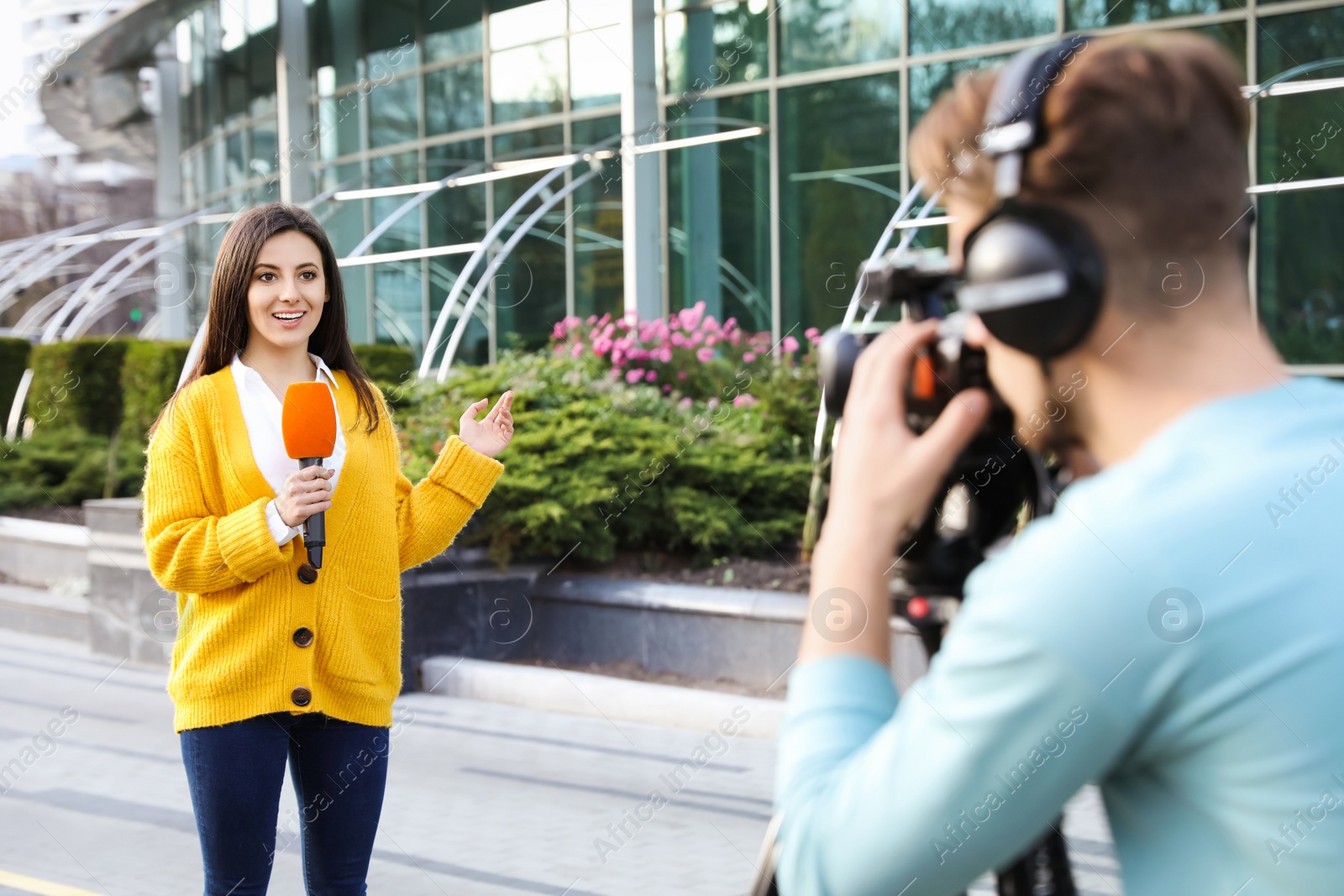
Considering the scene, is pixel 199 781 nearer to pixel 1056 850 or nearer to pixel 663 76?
pixel 1056 850

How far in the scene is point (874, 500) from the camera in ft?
3.67

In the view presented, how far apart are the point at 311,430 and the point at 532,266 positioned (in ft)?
51.1

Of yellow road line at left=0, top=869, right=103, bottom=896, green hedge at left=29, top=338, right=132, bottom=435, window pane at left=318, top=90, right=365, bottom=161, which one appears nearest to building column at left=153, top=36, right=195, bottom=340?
window pane at left=318, top=90, right=365, bottom=161

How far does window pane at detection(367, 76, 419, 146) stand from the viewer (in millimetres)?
20828

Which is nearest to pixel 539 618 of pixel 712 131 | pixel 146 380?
pixel 146 380

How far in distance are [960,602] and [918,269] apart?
0.32 m

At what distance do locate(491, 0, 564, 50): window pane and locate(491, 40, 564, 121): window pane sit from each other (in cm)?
12

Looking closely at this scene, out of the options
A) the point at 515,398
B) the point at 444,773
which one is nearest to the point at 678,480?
the point at 515,398

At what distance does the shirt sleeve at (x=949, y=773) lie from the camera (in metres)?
0.96

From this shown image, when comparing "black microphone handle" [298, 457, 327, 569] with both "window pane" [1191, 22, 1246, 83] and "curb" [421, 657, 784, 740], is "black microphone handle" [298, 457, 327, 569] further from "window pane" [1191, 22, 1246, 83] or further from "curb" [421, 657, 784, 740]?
"window pane" [1191, 22, 1246, 83]

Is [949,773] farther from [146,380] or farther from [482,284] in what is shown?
[482,284]

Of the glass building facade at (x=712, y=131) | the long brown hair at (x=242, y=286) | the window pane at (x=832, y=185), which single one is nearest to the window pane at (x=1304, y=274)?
the glass building facade at (x=712, y=131)

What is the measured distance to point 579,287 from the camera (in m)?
18.2

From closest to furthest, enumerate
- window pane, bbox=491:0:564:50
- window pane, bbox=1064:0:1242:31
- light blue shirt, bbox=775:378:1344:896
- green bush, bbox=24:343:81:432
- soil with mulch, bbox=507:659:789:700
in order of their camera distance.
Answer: light blue shirt, bbox=775:378:1344:896 → soil with mulch, bbox=507:659:789:700 → window pane, bbox=1064:0:1242:31 → green bush, bbox=24:343:81:432 → window pane, bbox=491:0:564:50
